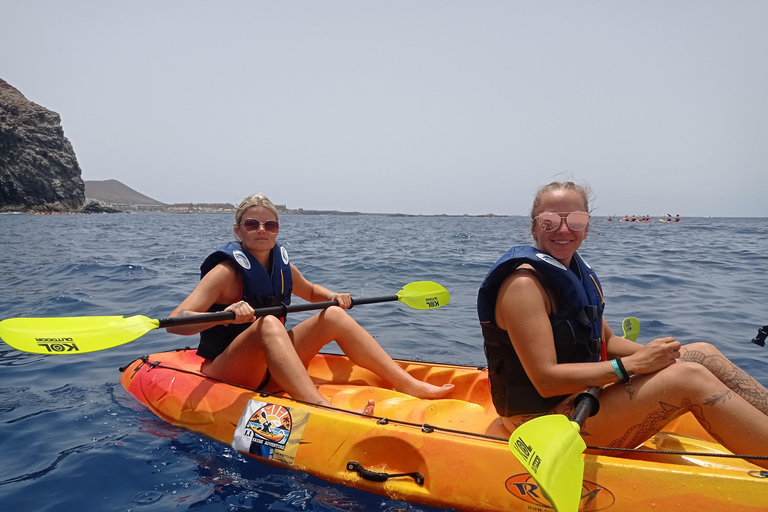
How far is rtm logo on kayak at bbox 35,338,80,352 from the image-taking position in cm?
313

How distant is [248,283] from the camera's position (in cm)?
363

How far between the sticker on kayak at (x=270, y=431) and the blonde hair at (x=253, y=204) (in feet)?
4.25

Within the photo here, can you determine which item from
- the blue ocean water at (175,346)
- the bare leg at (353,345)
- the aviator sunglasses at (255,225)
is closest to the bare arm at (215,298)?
the aviator sunglasses at (255,225)

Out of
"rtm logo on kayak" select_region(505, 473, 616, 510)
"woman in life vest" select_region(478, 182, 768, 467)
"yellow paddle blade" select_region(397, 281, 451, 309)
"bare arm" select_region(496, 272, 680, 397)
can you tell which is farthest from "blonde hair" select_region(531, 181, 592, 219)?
"yellow paddle blade" select_region(397, 281, 451, 309)

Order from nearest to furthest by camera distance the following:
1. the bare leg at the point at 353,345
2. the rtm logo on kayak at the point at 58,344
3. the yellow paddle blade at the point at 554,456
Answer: the yellow paddle blade at the point at 554,456, the rtm logo on kayak at the point at 58,344, the bare leg at the point at 353,345

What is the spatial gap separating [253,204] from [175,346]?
2751mm

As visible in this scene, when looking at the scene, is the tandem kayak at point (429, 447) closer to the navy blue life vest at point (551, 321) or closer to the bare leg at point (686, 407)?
the bare leg at point (686, 407)

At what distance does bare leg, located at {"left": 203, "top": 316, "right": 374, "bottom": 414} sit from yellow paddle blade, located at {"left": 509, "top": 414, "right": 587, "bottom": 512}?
1.42m

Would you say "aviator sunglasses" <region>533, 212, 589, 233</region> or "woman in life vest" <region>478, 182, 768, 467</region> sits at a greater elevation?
"aviator sunglasses" <region>533, 212, 589, 233</region>

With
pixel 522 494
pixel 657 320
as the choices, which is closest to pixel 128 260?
pixel 657 320

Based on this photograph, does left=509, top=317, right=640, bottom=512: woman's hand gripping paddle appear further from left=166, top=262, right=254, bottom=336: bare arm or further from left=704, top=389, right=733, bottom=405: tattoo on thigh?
left=166, top=262, right=254, bottom=336: bare arm

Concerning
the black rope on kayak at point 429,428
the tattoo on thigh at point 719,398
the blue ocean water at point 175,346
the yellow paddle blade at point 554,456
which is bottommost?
the blue ocean water at point 175,346

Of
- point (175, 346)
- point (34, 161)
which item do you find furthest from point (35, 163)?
point (175, 346)

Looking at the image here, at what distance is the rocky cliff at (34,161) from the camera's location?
55.6 m
